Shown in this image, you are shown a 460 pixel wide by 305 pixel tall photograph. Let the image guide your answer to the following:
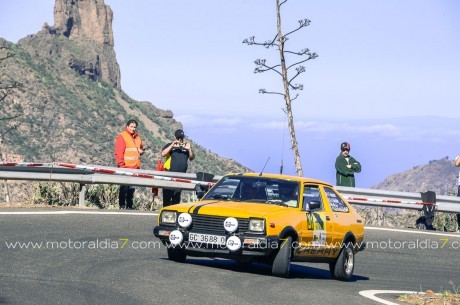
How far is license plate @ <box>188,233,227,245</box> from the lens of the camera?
40.3 ft

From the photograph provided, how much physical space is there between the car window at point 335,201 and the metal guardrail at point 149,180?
724 cm

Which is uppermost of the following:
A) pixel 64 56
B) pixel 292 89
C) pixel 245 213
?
pixel 64 56

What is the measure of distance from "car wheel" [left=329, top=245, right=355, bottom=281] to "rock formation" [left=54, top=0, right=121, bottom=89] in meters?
167

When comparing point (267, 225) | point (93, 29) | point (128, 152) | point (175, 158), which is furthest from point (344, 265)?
point (93, 29)

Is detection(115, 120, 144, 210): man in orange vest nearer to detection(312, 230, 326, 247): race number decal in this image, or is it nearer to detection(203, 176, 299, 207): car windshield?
detection(203, 176, 299, 207): car windshield

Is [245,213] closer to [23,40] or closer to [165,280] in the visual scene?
[165,280]

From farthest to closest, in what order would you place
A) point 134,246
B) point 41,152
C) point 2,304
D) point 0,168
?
1. point 41,152
2. point 0,168
3. point 134,246
4. point 2,304

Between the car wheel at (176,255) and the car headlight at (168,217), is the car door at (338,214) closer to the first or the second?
the car wheel at (176,255)

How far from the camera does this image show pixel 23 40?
17838cm

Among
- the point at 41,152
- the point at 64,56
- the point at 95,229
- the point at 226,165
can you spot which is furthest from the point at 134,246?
the point at 64,56

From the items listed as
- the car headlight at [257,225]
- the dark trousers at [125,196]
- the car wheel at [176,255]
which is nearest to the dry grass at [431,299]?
the car headlight at [257,225]

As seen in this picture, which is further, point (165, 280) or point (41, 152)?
point (41, 152)

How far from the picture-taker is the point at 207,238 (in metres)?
12.4

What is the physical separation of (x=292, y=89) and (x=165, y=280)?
20800 millimetres
